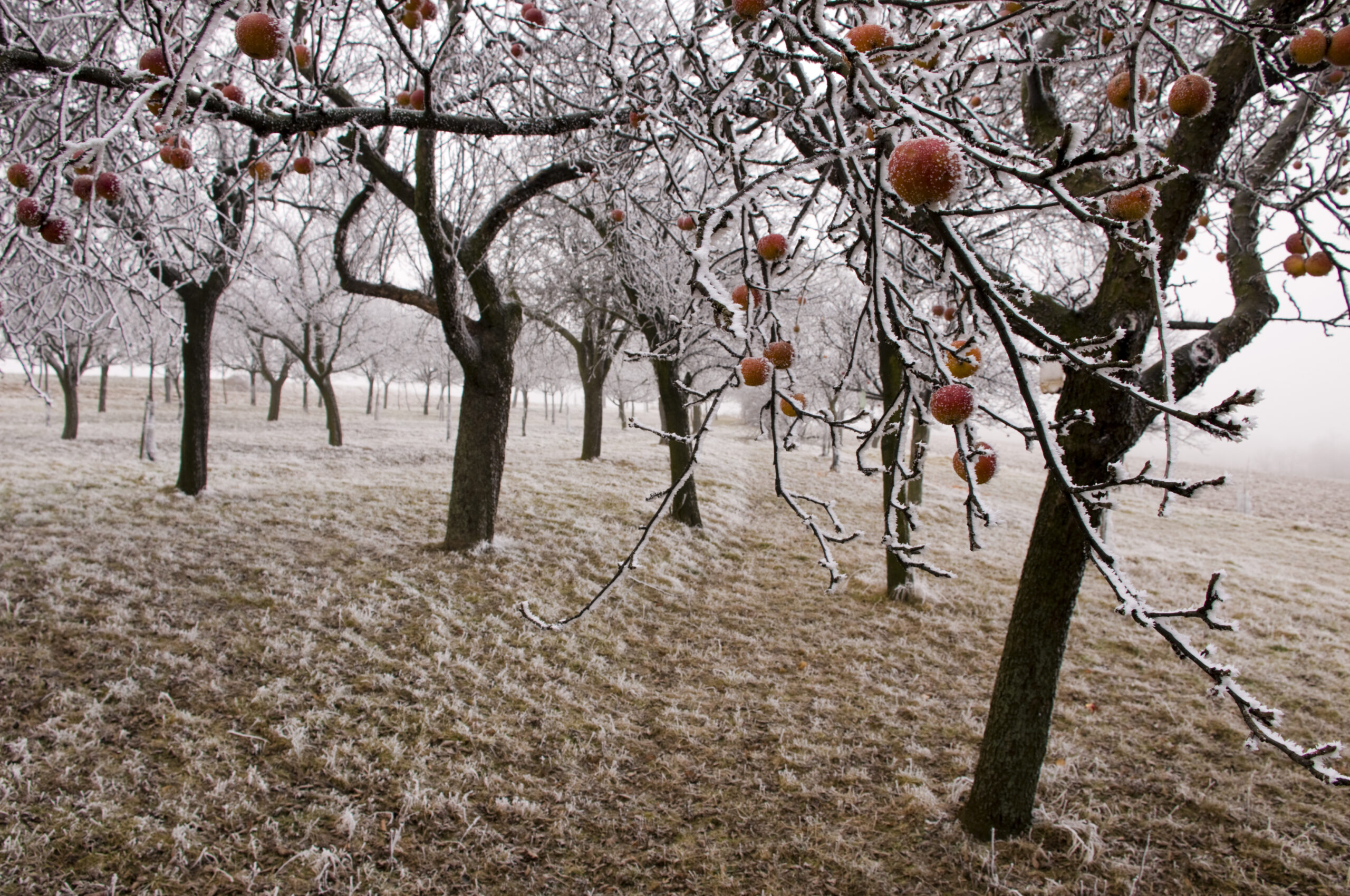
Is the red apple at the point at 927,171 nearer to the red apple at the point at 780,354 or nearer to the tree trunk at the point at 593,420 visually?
the red apple at the point at 780,354

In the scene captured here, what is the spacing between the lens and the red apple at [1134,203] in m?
1.11

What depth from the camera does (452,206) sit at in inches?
280

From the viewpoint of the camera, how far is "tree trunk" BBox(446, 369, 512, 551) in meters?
6.63

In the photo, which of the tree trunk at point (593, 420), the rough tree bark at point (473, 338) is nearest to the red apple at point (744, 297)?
the rough tree bark at point (473, 338)

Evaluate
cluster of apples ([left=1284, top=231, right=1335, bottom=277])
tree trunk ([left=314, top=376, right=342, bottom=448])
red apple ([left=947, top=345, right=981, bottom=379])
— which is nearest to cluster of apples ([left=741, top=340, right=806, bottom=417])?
red apple ([left=947, top=345, right=981, bottom=379])

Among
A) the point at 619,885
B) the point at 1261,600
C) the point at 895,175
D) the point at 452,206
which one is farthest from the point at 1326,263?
the point at 1261,600

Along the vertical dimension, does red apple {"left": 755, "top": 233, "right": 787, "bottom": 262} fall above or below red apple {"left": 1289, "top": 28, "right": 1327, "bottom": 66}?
below

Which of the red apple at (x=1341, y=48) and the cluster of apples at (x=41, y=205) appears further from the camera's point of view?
the cluster of apples at (x=41, y=205)

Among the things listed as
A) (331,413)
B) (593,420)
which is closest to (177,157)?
(593,420)

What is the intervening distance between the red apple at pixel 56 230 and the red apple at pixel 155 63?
520mm

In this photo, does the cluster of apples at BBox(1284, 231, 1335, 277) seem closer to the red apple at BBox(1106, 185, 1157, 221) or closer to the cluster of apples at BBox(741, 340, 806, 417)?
the red apple at BBox(1106, 185, 1157, 221)

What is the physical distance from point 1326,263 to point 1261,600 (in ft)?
25.9

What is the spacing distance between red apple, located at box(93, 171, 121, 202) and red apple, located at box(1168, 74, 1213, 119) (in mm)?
2748

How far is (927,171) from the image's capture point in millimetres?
799
